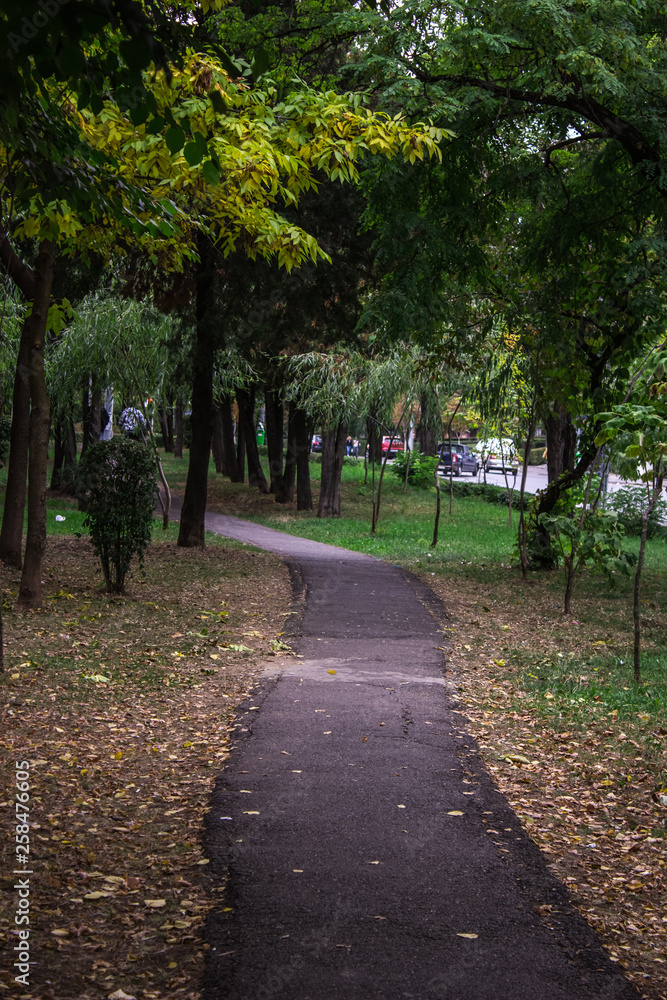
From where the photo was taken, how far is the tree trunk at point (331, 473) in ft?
83.4

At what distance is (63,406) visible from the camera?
21141mm

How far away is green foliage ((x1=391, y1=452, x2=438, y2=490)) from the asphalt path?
28.4 meters

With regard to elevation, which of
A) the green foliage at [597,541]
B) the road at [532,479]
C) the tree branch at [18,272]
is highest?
the tree branch at [18,272]

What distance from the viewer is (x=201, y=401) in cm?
1553

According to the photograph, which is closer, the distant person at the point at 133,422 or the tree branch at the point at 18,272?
the tree branch at the point at 18,272

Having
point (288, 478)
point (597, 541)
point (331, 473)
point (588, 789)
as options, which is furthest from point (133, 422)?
point (588, 789)

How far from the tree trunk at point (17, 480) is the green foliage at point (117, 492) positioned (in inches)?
68.0

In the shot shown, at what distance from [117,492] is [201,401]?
576 cm

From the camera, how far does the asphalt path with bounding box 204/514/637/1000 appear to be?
10.7 ft

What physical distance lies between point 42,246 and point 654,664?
7.50 meters

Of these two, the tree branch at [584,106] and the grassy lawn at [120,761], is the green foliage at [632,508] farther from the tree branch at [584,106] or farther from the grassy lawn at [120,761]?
the grassy lawn at [120,761]

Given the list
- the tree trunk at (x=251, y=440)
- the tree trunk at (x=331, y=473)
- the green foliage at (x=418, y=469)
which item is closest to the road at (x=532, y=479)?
the green foliage at (x=418, y=469)

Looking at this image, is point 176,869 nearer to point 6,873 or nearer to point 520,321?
point 6,873

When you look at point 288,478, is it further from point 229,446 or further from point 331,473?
point 229,446
